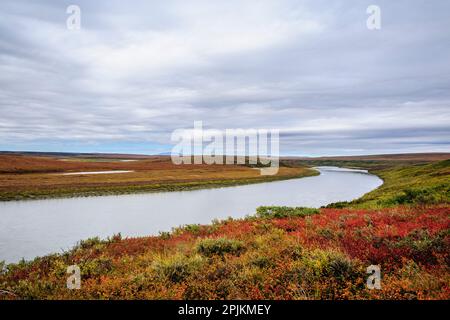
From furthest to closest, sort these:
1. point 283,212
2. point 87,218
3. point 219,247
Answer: point 87,218
point 283,212
point 219,247

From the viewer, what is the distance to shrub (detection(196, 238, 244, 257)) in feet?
32.0

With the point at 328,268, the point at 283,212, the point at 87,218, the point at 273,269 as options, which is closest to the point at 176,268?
the point at 273,269

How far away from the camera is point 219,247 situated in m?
9.99

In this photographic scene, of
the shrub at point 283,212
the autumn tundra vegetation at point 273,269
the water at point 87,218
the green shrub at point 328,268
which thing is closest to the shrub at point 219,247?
the autumn tundra vegetation at point 273,269

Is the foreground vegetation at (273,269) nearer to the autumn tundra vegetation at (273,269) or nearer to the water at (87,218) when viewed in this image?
the autumn tundra vegetation at (273,269)

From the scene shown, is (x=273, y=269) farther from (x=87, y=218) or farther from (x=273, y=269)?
(x=87, y=218)

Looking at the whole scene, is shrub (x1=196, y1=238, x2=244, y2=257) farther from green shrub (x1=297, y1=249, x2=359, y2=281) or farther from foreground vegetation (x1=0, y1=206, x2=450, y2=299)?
→ green shrub (x1=297, y1=249, x2=359, y2=281)

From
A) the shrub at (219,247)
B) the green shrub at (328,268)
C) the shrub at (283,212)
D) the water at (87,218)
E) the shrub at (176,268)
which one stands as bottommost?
the water at (87,218)

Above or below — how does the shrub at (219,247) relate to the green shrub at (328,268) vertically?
below

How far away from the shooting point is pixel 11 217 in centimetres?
2827

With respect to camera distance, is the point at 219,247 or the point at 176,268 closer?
the point at 176,268

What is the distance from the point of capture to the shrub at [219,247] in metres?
9.77
